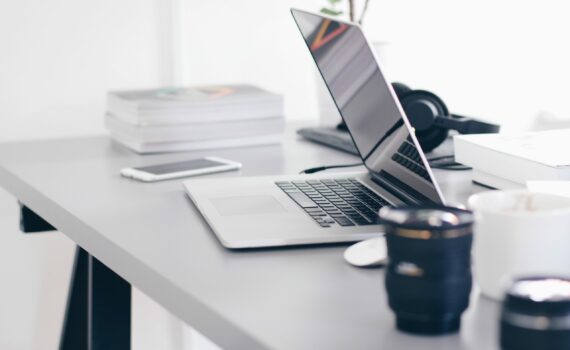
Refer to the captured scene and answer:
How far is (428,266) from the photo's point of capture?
2.27 feet

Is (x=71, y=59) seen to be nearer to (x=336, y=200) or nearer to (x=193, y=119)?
(x=193, y=119)

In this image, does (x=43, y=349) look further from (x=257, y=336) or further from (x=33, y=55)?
(x=257, y=336)

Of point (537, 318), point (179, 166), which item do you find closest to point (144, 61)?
point (179, 166)

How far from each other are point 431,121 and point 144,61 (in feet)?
2.57

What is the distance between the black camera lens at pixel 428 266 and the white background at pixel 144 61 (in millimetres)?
1138

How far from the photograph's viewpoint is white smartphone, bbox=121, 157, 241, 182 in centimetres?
141

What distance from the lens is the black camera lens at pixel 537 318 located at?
22.7 inches

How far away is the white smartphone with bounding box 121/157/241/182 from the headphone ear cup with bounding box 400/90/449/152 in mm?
273

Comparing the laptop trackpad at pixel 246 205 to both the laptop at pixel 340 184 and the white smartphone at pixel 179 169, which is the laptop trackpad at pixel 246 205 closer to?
the laptop at pixel 340 184

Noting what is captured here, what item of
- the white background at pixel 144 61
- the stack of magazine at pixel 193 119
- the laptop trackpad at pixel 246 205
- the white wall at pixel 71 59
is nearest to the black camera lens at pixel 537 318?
the laptop trackpad at pixel 246 205


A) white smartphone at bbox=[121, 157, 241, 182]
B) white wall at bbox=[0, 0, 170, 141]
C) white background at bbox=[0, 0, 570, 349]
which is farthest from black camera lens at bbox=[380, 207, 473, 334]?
white wall at bbox=[0, 0, 170, 141]

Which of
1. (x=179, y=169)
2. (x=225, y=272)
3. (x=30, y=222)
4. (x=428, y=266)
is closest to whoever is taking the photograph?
(x=428, y=266)

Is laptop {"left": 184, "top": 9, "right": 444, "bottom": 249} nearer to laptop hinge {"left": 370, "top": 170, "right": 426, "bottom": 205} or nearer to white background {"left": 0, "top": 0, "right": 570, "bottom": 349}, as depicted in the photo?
laptop hinge {"left": 370, "top": 170, "right": 426, "bottom": 205}

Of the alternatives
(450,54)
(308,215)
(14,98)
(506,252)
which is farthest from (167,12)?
(506,252)
